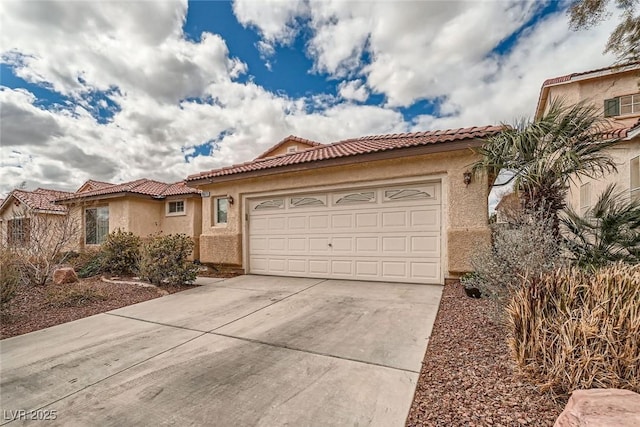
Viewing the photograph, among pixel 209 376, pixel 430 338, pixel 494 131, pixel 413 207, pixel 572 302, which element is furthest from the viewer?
pixel 413 207

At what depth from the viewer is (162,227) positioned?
15227mm

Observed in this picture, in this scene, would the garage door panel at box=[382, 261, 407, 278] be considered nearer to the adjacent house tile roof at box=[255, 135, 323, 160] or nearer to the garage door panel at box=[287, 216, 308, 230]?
the garage door panel at box=[287, 216, 308, 230]

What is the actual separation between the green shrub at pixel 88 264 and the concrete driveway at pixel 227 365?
5779 mm

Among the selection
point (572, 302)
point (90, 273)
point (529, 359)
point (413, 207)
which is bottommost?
point (90, 273)

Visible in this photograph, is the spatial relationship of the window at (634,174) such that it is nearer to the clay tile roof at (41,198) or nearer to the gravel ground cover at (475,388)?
the gravel ground cover at (475,388)

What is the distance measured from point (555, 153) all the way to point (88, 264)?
14.6m

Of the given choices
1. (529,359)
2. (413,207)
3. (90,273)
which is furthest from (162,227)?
(529,359)

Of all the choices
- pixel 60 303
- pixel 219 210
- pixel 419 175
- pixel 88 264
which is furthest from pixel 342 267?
pixel 88 264

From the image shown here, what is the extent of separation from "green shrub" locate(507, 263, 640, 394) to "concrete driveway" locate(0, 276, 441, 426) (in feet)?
4.01

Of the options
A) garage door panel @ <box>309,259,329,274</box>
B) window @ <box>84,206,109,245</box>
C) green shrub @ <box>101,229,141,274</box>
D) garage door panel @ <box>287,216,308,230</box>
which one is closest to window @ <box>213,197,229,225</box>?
green shrub @ <box>101,229,141,274</box>

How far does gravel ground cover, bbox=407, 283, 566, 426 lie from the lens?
2.28m

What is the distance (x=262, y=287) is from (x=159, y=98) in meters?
10.2

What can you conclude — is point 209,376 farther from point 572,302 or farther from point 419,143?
point 419,143

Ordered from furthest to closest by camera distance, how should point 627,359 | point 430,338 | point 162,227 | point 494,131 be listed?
point 162,227
point 494,131
point 430,338
point 627,359
